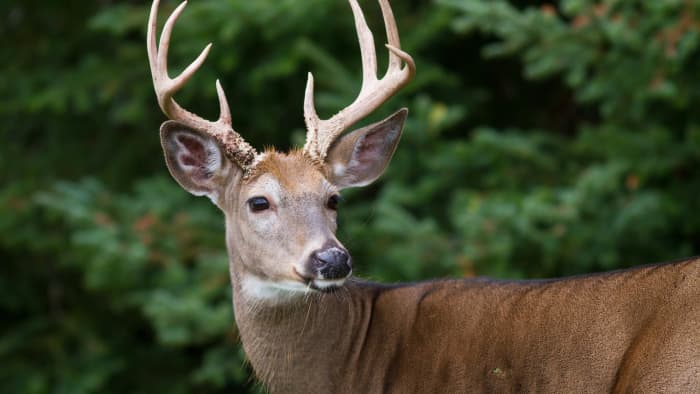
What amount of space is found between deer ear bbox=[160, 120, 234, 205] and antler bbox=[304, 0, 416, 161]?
440 mm

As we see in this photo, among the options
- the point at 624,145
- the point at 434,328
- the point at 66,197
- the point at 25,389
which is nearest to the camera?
the point at 434,328

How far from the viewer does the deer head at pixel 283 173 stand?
4.78 m

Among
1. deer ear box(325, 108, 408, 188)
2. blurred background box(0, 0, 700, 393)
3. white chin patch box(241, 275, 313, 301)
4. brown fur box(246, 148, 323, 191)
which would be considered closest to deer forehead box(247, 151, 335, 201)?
brown fur box(246, 148, 323, 191)

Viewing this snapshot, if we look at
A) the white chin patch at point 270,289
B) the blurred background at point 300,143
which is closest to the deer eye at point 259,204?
the white chin patch at point 270,289

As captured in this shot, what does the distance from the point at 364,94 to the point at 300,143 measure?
10.5 ft

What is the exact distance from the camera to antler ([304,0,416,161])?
524 centimetres

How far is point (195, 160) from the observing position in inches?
209

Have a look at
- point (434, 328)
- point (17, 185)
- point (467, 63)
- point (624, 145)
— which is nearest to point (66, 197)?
point (17, 185)

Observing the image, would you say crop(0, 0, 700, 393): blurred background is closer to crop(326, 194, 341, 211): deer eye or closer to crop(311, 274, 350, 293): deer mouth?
crop(326, 194, 341, 211): deer eye

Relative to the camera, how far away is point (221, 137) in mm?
5188

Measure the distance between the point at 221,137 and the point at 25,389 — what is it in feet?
20.5

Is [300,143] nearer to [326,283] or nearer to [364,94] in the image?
[364,94]

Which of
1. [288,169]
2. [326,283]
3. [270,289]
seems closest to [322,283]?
[326,283]

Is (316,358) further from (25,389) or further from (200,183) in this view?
(25,389)
